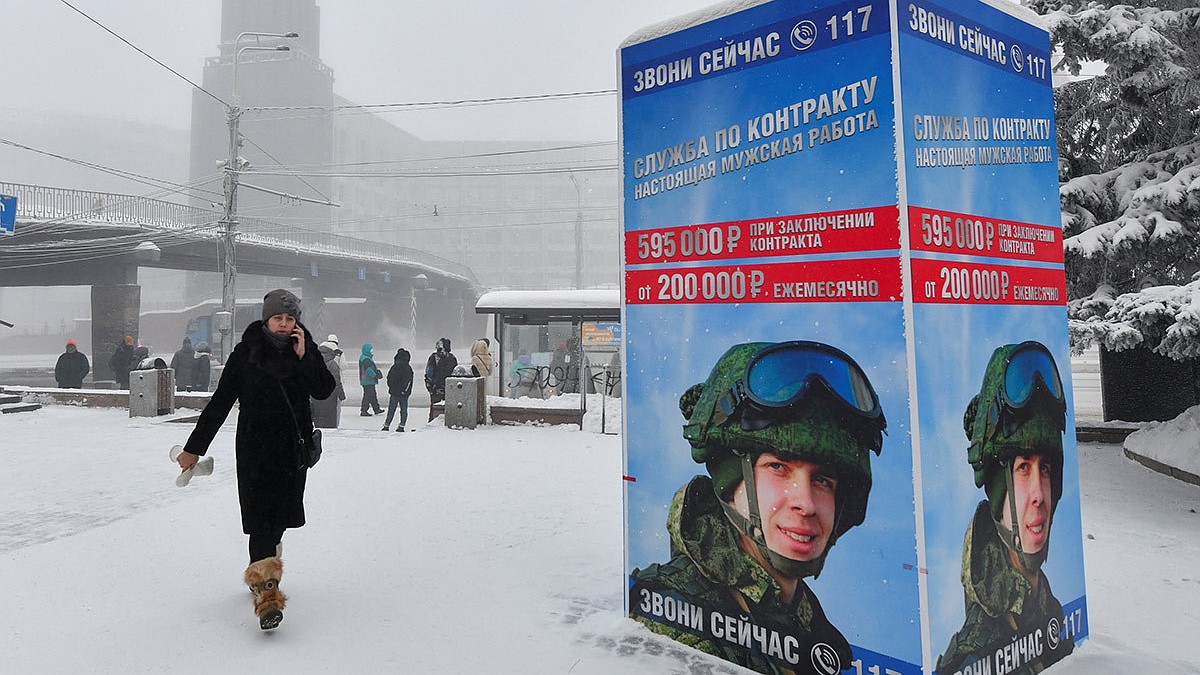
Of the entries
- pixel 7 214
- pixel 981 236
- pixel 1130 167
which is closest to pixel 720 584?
pixel 981 236

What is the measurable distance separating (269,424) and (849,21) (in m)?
3.49

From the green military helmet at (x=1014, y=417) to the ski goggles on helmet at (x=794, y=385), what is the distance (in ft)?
1.58

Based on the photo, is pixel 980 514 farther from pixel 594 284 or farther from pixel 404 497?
pixel 594 284

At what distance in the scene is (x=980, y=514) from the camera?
3.12m

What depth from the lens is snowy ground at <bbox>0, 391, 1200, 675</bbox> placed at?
3.48 m

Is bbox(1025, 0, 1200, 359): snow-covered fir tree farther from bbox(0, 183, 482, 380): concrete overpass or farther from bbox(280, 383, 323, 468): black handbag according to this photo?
bbox(0, 183, 482, 380): concrete overpass

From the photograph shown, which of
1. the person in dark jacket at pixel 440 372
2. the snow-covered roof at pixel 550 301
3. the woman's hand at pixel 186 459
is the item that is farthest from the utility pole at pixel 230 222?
the woman's hand at pixel 186 459

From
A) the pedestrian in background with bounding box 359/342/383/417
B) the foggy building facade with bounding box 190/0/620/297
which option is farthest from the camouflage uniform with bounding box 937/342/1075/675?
the foggy building facade with bounding box 190/0/620/297

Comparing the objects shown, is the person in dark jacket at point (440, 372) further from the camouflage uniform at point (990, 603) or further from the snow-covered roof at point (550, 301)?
the camouflage uniform at point (990, 603)

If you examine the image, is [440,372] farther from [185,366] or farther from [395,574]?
[395,574]

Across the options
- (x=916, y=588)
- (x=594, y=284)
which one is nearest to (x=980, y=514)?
(x=916, y=588)

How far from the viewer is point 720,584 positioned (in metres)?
3.50

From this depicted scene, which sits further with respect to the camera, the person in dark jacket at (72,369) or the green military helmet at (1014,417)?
the person in dark jacket at (72,369)

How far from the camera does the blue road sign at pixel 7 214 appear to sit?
47.4ft
